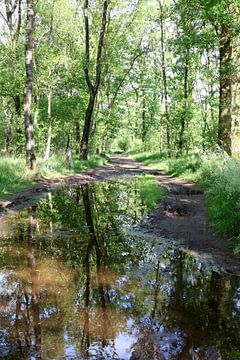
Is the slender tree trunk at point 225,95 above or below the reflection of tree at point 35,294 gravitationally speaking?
above

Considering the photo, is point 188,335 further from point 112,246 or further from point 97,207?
point 97,207

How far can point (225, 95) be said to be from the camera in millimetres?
17188

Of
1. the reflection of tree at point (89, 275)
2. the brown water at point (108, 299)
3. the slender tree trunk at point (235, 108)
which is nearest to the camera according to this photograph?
the brown water at point (108, 299)

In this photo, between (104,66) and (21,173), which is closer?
(21,173)

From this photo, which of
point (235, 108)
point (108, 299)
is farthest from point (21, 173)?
point (108, 299)

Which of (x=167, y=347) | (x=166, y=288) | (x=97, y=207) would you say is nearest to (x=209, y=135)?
(x=97, y=207)

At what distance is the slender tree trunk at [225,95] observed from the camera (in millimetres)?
16562

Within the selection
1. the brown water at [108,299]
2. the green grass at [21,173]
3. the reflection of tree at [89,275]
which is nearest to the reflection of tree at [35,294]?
the brown water at [108,299]

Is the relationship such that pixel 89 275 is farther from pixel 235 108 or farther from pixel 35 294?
pixel 235 108

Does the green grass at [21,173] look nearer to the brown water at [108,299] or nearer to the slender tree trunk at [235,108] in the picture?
the brown water at [108,299]

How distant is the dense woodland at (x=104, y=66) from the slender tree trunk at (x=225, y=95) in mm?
46

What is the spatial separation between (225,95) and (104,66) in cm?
2226

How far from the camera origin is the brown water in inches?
151

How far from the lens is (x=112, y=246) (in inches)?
288
